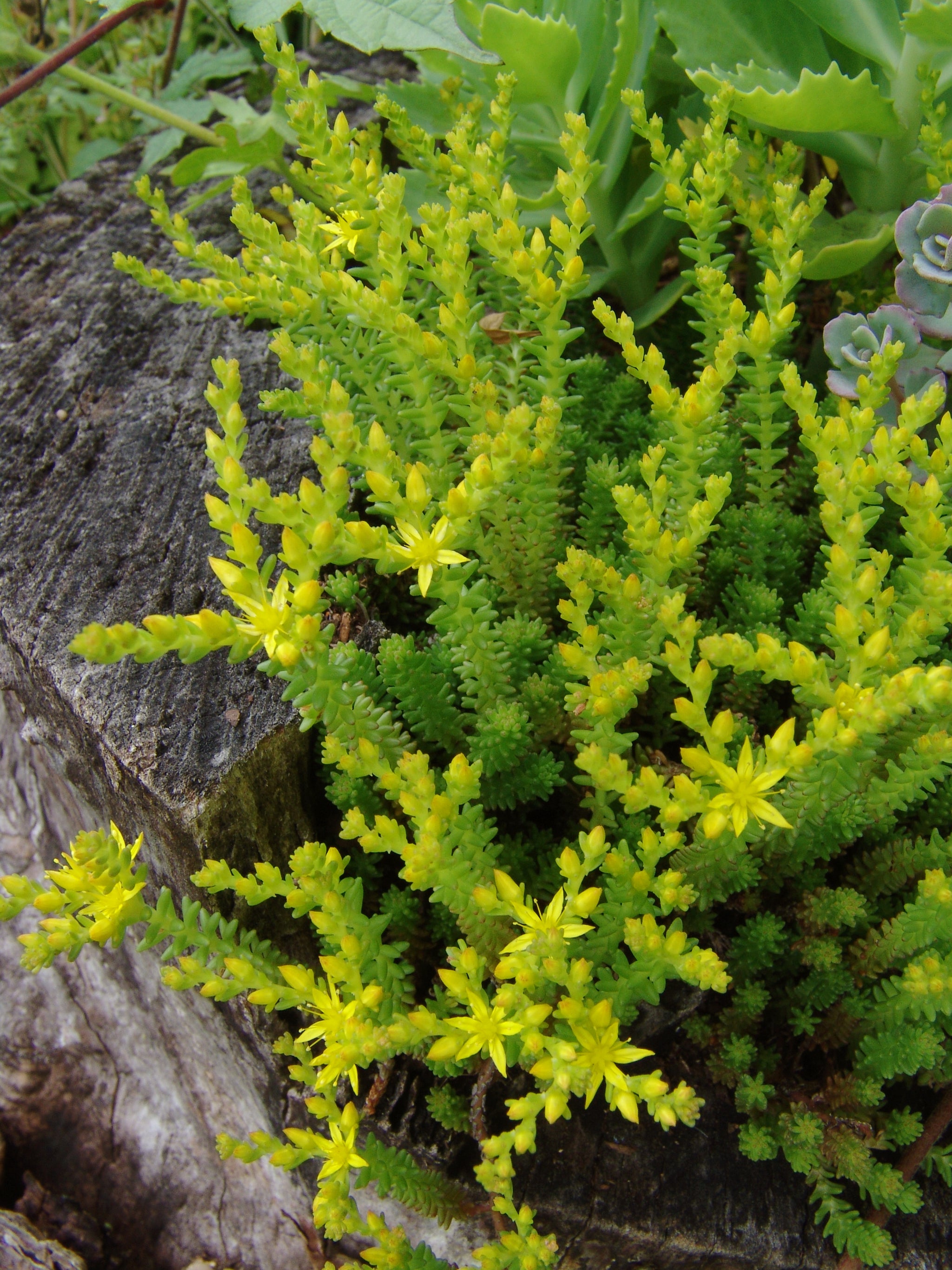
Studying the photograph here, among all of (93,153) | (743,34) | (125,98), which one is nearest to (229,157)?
(125,98)

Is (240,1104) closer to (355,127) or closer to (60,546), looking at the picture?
(60,546)

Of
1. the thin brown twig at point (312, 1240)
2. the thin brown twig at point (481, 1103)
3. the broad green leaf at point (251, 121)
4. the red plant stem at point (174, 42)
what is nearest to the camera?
the thin brown twig at point (481, 1103)

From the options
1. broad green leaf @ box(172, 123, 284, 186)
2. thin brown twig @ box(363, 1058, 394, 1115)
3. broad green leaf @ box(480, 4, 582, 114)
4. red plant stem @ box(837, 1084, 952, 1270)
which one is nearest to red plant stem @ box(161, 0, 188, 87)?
broad green leaf @ box(172, 123, 284, 186)

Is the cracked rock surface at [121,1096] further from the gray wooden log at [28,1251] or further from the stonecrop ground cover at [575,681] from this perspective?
the stonecrop ground cover at [575,681]

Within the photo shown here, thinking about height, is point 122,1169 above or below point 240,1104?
below

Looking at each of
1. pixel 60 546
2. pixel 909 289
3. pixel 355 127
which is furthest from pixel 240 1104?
pixel 355 127

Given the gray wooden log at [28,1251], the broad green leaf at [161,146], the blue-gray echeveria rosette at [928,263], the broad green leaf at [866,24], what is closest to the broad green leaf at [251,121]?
the broad green leaf at [161,146]

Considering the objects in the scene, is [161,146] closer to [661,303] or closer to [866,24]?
[661,303]
